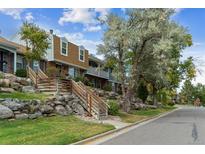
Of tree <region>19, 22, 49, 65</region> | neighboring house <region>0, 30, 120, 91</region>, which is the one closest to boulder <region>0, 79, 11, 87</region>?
tree <region>19, 22, 49, 65</region>

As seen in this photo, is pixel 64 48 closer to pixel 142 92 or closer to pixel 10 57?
pixel 10 57

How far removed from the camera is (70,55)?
129 ft

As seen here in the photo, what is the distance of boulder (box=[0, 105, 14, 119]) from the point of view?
14.9 meters

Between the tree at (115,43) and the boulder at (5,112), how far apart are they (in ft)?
38.9

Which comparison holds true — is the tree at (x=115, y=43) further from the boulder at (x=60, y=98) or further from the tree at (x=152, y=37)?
the boulder at (x=60, y=98)

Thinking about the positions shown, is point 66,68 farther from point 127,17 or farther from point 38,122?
point 38,122

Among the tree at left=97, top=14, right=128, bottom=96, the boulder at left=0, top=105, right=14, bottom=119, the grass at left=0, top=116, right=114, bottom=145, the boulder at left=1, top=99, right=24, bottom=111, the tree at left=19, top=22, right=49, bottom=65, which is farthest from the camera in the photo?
the tree at left=19, top=22, right=49, bottom=65

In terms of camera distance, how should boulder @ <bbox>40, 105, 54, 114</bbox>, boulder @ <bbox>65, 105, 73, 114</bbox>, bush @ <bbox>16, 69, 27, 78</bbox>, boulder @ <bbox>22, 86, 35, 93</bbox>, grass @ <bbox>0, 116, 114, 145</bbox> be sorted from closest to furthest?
grass @ <bbox>0, 116, 114, 145</bbox> → boulder @ <bbox>40, 105, 54, 114</bbox> → boulder @ <bbox>65, 105, 73, 114</bbox> → boulder @ <bbox>22, 86, 35, 93</bbox> → bush @ <bbox>16, 69, 27, 78</bbox>

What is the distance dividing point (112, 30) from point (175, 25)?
4.91 meters

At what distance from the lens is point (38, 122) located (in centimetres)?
1580

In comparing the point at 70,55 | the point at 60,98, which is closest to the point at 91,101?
the point at 60,98

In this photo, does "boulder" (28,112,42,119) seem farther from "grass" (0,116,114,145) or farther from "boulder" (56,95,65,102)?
"boulder" (56,95,65,102)

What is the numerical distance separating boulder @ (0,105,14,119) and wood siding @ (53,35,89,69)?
811 inches
